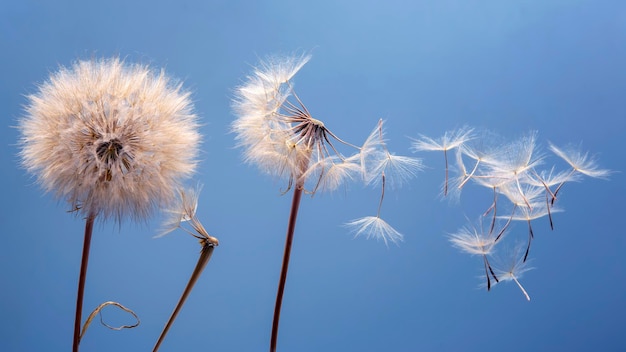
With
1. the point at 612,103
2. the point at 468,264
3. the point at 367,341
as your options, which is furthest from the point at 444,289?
the point at 612,103

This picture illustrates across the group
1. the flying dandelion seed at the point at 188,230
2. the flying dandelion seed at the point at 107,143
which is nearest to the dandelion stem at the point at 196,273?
the flying dandelion seed at the point at 188,230

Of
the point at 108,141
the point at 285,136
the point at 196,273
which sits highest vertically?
the point at 285,136

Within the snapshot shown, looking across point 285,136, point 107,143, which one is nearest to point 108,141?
point 107,143

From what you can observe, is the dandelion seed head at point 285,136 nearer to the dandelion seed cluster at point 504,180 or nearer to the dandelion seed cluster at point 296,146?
the dandelion seed cluster at point 296,146

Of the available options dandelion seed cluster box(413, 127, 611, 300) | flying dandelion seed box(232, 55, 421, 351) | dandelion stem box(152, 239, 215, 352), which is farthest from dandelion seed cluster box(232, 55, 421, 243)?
dandelion stem box(152, 239, 215, 352)

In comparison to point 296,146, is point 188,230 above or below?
below

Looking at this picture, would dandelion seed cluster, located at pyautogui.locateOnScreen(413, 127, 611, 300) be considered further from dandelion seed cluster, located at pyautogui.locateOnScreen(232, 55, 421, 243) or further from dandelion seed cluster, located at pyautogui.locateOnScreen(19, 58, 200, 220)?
dandelion seed cluster, located at pyautogui.locateOnScreen(19, 58, 200, 220)

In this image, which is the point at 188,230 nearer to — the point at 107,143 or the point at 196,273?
the point at 196,273
